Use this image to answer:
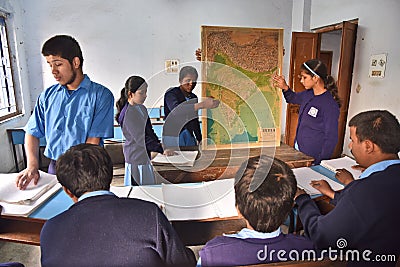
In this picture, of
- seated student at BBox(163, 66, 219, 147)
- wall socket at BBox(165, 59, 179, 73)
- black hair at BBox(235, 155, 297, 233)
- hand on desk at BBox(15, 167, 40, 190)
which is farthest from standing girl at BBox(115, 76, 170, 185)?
wall socket at BBox(165, 59, 179, 73)

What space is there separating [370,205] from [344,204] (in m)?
0.07

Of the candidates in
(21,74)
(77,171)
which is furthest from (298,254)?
(21,74)

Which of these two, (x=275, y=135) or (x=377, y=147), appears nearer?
(x=377, y=147)

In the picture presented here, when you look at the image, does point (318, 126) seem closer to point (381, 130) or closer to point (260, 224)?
point (381, 130)

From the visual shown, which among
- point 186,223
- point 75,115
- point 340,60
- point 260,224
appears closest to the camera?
point 260,224

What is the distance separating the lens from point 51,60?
1.41m

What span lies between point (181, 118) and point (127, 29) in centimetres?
261

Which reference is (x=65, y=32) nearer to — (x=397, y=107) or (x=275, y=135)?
(x=275, y=135)

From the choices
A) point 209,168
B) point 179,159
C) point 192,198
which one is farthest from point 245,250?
point 179,159

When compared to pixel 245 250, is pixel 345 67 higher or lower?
higher

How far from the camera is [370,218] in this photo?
921mm

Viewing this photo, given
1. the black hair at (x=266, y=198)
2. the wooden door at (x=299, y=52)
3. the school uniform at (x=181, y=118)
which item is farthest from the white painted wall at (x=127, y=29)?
the black hair at (x=266, y=198)

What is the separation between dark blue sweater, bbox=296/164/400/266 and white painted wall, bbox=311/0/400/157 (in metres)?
2.75

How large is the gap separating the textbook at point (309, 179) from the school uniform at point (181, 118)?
38.2 inches
